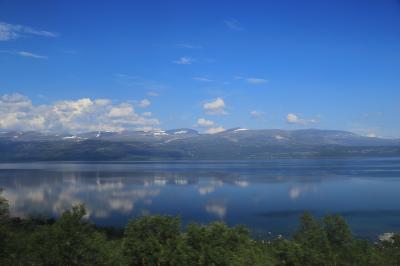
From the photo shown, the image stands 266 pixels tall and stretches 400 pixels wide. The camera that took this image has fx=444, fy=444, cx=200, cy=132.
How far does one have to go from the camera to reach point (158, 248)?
30.5m

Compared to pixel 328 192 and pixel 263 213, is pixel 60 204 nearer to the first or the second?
pixel 263 213

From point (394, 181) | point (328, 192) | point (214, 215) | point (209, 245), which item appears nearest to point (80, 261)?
point (209, 245)

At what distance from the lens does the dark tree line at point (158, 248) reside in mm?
25172

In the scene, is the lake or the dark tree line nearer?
the dark tree line

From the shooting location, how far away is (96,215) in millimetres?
80188

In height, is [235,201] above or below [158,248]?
below

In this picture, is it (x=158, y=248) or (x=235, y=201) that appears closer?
(x=158, y=248)

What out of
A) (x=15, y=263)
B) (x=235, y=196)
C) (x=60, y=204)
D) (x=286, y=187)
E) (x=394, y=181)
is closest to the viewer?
(x=15, y=263)

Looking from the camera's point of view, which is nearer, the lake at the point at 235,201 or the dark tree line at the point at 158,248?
the dark tree line at the point at 158,248

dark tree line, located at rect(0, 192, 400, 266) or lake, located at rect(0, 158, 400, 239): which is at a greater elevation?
dark tree line, located at rect(0, 192, 400, 266)

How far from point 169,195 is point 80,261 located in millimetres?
83131

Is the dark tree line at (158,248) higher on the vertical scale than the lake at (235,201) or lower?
higher

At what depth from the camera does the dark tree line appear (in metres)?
25.2

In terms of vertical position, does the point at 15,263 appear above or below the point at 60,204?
above
